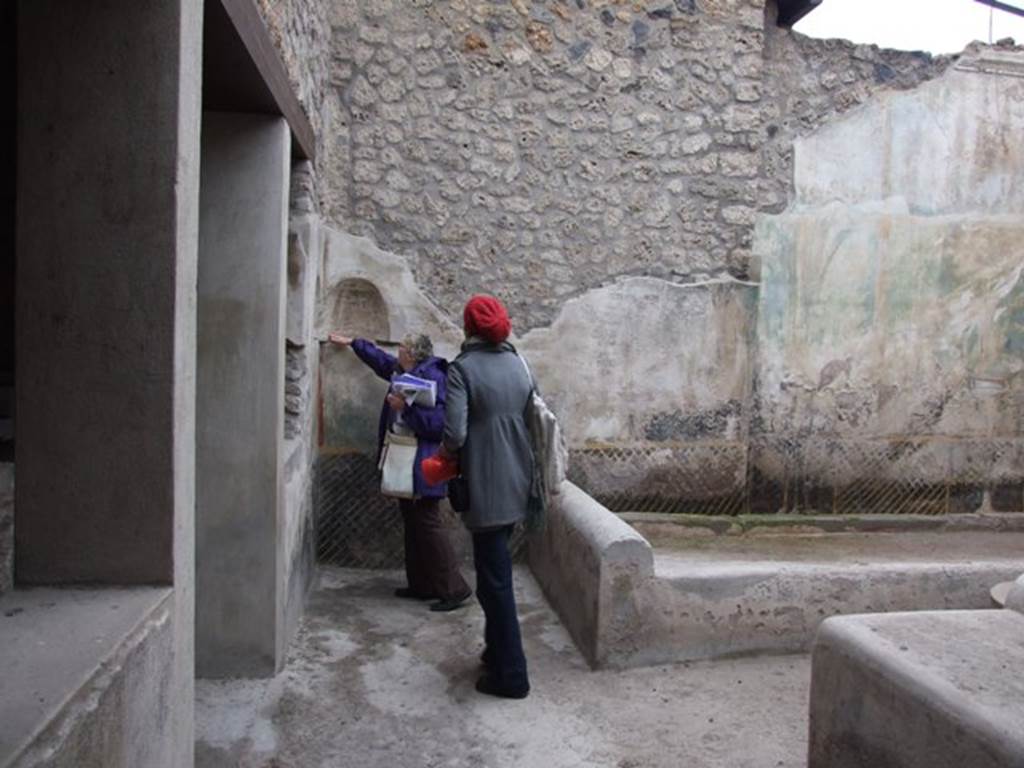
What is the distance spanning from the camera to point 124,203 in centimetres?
182

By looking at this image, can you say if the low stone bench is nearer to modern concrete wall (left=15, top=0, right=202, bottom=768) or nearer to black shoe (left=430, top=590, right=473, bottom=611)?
modern concrete wall (left=15, top=0, right=202, bottom=768)

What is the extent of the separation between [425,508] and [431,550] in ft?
0.75

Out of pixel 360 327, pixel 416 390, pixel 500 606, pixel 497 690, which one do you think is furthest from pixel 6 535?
pixel 360 327

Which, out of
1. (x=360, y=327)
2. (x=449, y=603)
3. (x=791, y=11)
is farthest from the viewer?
(x=791, y=11)

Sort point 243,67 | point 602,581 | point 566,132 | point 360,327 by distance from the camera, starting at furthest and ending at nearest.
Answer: point 566,132
point 360,327
point 602,581
point 243,67

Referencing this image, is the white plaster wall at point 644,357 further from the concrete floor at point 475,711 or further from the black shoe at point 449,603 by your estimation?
the concrete floor at point 475,711

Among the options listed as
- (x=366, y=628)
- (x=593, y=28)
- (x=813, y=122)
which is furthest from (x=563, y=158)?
(x=366, y=628)

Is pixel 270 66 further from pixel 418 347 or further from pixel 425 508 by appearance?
pixel 425 508

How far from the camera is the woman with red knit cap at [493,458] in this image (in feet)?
11.5

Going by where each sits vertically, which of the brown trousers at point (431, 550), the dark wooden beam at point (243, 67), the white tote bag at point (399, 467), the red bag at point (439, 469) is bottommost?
the brown trousers at point (431, 550)

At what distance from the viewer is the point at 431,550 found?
4746mm

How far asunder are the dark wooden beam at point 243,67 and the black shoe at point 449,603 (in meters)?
2.46

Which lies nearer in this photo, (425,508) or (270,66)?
(270,66)

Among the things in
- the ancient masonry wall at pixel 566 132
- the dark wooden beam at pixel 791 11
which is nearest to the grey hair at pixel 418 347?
the ancient masonry wall at pixel 566 132
